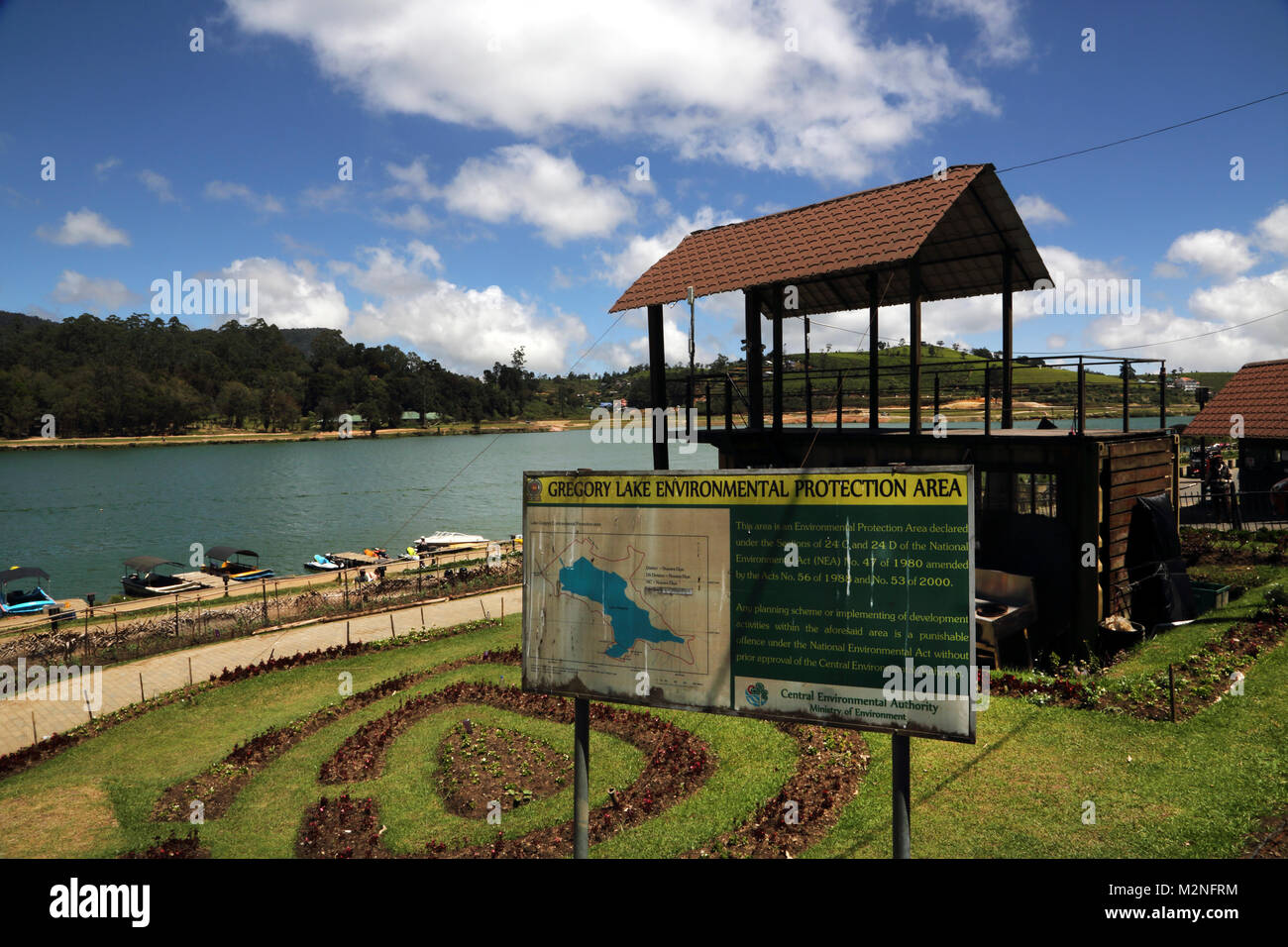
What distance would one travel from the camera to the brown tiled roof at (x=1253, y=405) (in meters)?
28.8

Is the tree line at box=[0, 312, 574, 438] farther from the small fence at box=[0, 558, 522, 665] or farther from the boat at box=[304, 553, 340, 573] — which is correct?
the small fence at box=[0, 558, 522, 665]

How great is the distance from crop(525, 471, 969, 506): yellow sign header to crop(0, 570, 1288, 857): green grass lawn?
4771 mm

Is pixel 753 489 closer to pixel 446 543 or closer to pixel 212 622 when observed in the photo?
pixel 212 622

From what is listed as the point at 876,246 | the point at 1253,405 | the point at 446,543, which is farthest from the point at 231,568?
the point at 1253,405

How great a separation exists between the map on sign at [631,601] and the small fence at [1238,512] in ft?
81.0

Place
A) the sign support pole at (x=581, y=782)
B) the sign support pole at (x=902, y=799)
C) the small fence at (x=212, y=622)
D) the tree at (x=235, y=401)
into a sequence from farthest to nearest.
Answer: the tree at (x=235, y=401) → the small fence at (x=212, y=622) → the sign support pole at (x=581, y=782) → the sign support pole at (x=902, y=799)

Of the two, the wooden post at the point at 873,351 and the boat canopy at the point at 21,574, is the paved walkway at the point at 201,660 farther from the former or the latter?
the boat canopy at the point at 21,574

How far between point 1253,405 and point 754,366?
89.4 ft

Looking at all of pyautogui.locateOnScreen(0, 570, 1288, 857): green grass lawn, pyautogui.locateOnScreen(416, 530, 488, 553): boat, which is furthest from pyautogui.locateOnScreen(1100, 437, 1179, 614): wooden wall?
pyautogui.locateOnScreen(416, 530, 488, 553): boat

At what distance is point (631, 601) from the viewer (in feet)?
19.7

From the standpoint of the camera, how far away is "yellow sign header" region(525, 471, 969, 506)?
4867 mm

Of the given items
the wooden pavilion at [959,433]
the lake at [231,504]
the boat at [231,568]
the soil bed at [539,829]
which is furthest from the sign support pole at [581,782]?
the boat at [231,568]

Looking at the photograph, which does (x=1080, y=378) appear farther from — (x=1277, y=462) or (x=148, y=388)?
(x=148, y=388)

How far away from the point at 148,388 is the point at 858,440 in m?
189
